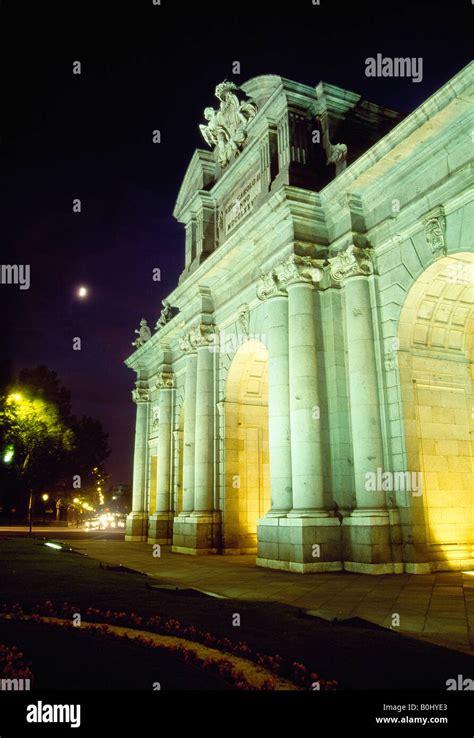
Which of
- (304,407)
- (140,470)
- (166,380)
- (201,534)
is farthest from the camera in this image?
(140,470)

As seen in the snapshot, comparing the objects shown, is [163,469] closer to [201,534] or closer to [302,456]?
[201,534]

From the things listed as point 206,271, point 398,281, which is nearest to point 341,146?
point 398,281

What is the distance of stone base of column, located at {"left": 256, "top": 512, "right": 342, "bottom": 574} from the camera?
1689 cm

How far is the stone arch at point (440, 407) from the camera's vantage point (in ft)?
55.4

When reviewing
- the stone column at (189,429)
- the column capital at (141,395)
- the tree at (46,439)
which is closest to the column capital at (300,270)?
the stone column at (189,429)

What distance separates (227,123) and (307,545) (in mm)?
19985

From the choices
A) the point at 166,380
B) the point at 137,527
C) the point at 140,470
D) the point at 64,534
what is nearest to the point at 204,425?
the point at 166,380

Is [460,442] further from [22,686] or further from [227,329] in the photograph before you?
[22,686]

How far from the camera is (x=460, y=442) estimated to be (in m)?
18.7

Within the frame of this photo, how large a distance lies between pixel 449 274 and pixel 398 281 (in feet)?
5.07

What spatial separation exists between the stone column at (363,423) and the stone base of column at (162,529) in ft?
55.6

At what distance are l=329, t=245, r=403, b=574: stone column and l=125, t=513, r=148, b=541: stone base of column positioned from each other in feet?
74.0

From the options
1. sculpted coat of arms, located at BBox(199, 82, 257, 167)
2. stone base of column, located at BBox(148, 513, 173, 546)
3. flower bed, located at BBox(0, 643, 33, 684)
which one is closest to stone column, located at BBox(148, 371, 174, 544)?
stone base of column, located at BBox(148, 513, 173, 546)

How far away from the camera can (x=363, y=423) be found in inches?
693
